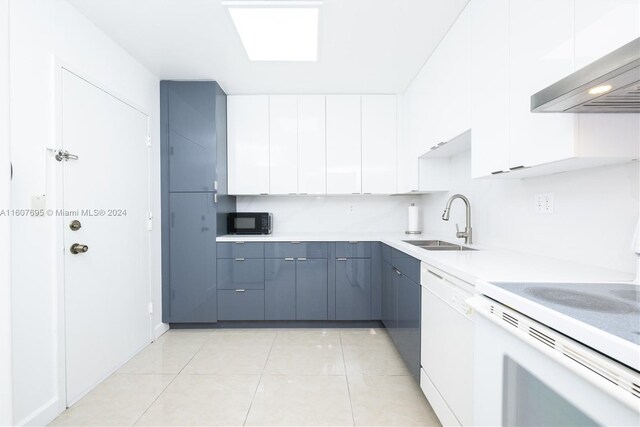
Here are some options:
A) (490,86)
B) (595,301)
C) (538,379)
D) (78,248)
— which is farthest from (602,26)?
(78,248)

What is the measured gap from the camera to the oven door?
59 cm

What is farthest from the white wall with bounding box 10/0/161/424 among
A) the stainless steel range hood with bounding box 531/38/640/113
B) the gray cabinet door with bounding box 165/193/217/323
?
the stainless steel range hood with bounding box 531/38/640/113

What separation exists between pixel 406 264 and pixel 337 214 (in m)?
1.49

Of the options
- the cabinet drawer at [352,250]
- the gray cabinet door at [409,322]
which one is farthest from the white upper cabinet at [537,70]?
the cabinet drawer at [352,250]

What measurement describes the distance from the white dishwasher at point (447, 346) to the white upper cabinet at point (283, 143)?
181cm

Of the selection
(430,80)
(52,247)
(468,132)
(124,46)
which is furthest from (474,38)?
(52,247)

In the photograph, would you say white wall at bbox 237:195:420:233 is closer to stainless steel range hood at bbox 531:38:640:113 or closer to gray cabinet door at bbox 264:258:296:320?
gray cabinet door at bbox 264:258:296:320

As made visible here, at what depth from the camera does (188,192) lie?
2891mm

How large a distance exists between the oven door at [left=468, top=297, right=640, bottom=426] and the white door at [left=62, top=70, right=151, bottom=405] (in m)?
2.19

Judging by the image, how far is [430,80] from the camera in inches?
94.5

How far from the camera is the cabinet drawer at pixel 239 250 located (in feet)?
9.59

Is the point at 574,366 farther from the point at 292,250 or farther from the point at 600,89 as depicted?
the point at 292,250

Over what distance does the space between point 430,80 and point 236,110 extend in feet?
6.25

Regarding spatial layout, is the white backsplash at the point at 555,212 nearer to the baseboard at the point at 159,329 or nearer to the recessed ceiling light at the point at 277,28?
the baseboard at the point at 159,329
